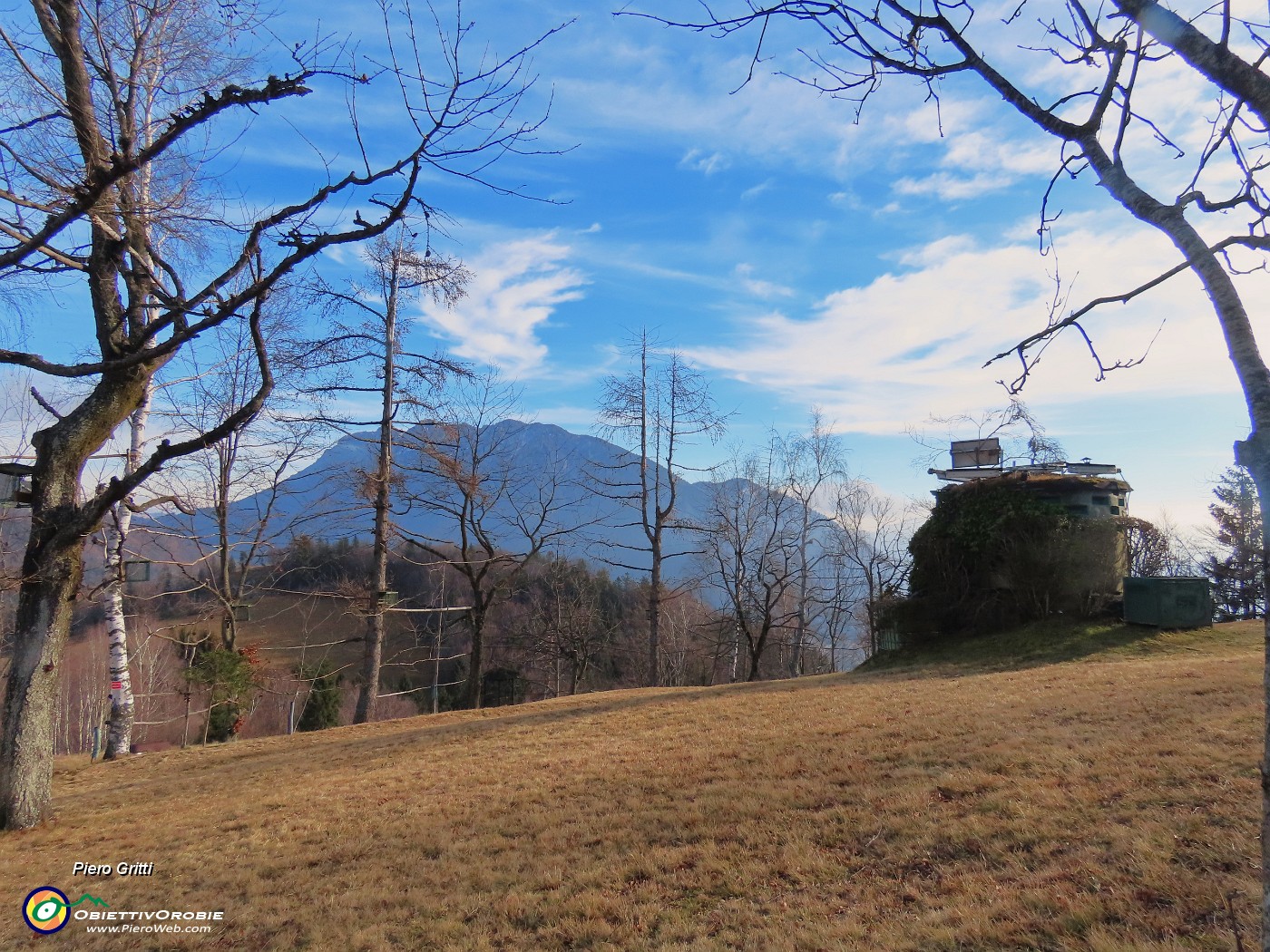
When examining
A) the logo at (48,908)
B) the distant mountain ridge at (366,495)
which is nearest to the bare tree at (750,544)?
the distant mountain ridge at (366,495)

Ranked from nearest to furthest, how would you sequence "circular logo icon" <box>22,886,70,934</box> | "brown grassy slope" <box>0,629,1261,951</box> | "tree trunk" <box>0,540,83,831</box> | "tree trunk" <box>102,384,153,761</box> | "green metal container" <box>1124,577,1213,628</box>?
1. "brown grassy slope" <box>0,629,1261,951</box>
2. "circular logo icon" <box>22,886,70,934</box>
3. "tree trunk" <box>0,540,83,831</box>
4. "tree trunk" <box>102,384,153,761</box>
5. "green metal container" <box>1124,577,1213,628</box>

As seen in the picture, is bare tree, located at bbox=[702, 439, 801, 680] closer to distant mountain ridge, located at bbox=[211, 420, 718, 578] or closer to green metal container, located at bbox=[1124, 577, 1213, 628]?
distant mountain ridge, located at bbox=[211, 420, 718, 578]

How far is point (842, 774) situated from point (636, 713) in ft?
19.4

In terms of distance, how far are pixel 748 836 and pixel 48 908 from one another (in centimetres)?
496

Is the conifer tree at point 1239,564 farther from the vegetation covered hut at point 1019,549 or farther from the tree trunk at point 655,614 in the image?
the tree trunk at point 655,614

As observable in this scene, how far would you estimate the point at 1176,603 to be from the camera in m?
13.7

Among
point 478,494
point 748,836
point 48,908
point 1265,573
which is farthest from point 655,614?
point 1265,573

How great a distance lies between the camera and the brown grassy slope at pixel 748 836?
3.40 metres

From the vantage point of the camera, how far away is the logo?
15.1 feet

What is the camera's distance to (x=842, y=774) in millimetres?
6102

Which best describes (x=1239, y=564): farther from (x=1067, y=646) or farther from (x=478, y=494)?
(x=478, y=494)

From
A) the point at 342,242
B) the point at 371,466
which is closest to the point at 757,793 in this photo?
the point at 342,242

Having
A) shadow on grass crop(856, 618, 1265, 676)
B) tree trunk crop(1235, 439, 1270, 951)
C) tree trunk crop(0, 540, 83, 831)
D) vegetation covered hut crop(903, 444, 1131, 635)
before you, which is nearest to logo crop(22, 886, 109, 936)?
tree trunk crop(0, 540, 83, 831)

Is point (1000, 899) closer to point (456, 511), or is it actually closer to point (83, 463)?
point (83, 463)
